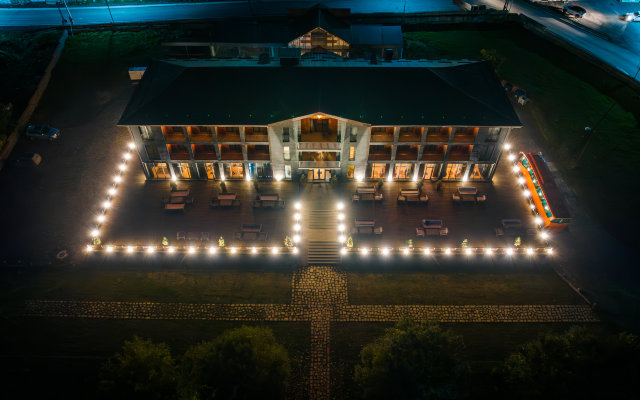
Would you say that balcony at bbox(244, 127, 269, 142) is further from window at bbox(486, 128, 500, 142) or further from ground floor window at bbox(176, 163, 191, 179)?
window at bbox(486, 128, 500, 142)

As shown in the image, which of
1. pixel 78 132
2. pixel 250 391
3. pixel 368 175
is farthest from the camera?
pixel 78 132

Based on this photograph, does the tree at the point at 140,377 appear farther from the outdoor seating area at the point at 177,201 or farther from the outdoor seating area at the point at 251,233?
the outdoor seating area at the point at 177,201

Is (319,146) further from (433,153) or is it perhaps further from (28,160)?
(28,160)

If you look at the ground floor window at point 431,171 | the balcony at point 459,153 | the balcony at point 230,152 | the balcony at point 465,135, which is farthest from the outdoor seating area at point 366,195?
the balcony at point 230,152

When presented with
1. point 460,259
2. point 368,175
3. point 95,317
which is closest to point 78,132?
point 95,317

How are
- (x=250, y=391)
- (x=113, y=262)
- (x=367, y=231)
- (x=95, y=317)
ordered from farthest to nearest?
1. (x=367, y=231)
2. (x=113, y=262)
3. (x=95, y=317)
4. (x=250, y=391)

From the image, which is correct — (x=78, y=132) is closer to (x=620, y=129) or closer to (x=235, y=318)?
(x=235, y=318)

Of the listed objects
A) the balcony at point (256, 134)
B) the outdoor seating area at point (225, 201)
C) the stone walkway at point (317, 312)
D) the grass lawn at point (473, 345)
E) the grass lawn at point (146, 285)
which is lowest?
the grass lawn at point (473, 345)
